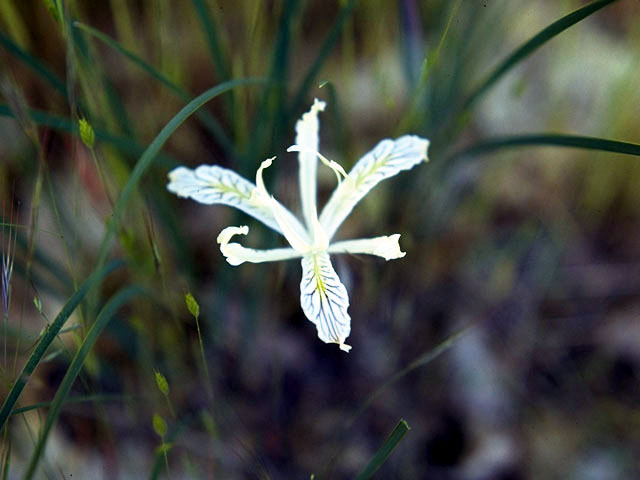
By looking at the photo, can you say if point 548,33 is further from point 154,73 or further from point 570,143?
point 154,73

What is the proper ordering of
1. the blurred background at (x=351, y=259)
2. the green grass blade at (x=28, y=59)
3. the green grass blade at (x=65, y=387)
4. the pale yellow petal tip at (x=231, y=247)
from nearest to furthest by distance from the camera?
the green grass blade at (x=65, y=387) → the pale yellow petal tip at (x=231, y=247) → the green grass blade at (x=28, y=59) → the blurred background at (x=351, y=259)

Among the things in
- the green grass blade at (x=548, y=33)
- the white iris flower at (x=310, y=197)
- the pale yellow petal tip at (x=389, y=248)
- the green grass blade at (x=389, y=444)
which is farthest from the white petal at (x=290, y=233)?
the green grass blade at (x=548, y=33)

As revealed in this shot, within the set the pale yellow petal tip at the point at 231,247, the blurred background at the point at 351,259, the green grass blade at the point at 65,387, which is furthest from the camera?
the blurred background at the point at 351,259

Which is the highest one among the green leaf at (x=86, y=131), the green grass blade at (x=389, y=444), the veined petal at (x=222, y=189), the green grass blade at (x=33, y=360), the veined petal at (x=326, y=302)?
the veined petal at (x=222, y=189)

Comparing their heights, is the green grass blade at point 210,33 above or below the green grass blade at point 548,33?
above

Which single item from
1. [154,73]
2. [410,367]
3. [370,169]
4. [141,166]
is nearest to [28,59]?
[154,73]

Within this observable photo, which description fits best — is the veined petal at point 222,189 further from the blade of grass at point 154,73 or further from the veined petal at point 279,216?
the blade of grass at point 154,73

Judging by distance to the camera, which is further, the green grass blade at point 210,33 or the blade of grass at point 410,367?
the green grass blade at point 210,33

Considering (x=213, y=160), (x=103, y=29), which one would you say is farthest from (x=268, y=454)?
(x=103, y=29)
